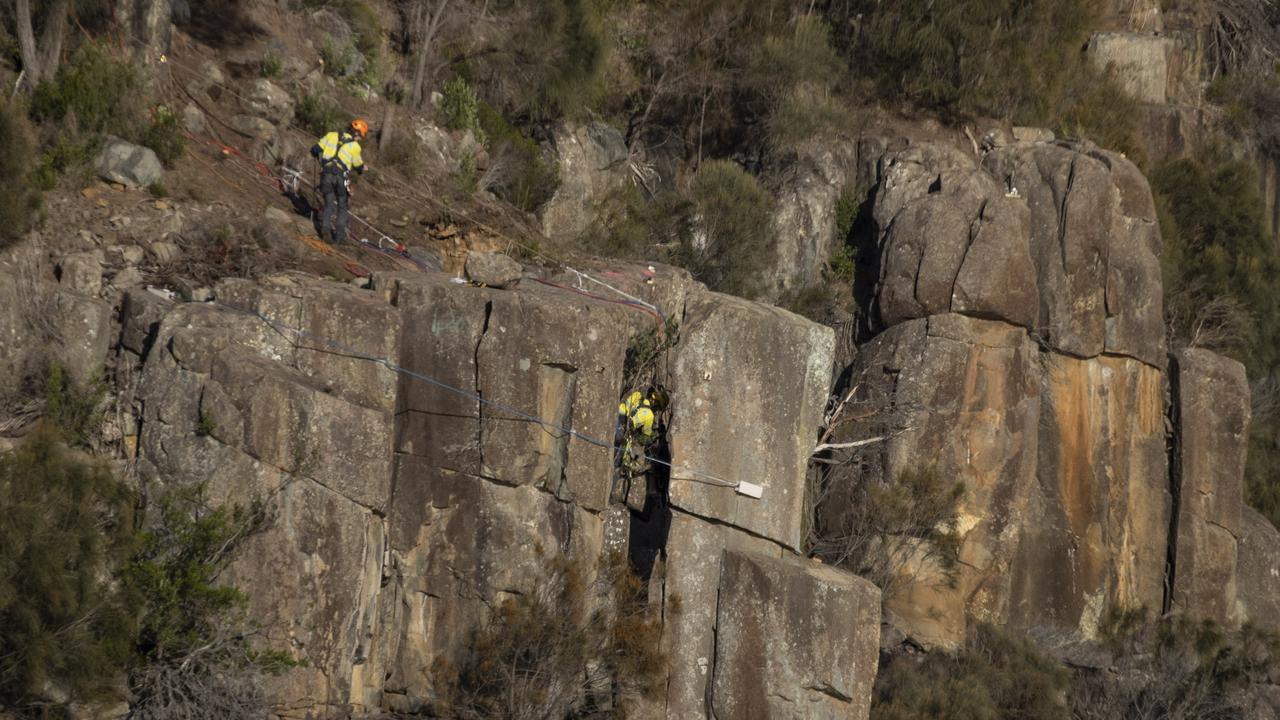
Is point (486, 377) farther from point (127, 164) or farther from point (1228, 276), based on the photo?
point (1228, 276)

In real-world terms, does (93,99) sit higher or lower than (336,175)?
higher

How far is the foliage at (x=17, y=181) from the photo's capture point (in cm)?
1642

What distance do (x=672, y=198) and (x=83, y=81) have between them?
11820mm

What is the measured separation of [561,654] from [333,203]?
6.38m

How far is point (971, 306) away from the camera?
23516 millimetres

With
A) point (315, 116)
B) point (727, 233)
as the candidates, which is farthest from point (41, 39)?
point (727, 233)

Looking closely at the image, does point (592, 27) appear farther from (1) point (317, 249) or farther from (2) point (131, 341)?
(2) point (131, 341)

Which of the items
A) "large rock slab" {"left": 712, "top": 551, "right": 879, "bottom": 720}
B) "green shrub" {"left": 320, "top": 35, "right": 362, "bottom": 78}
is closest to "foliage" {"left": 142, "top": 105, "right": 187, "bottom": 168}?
"green shrub" {"left": 320, "top": 35, "right": 362, "bottom": 78}

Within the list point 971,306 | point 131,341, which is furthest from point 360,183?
point 971,306

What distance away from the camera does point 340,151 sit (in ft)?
61.7

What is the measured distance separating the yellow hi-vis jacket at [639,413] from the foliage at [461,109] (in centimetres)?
920

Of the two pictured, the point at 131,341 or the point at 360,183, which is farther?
the point at 360,183

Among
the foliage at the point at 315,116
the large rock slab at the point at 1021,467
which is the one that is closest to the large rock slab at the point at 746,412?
the large rock slab at the point at 1021,467

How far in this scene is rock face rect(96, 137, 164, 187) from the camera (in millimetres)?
18078
